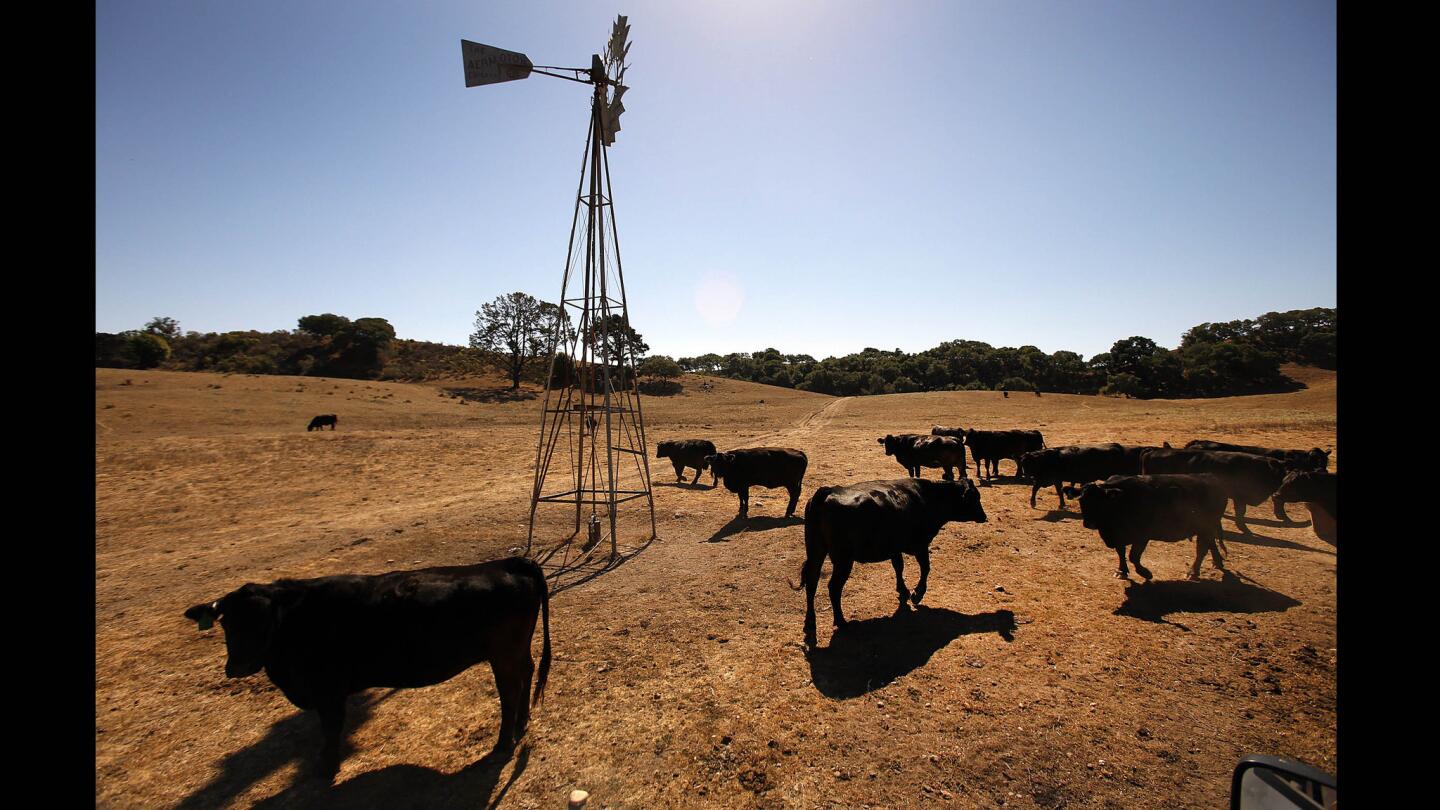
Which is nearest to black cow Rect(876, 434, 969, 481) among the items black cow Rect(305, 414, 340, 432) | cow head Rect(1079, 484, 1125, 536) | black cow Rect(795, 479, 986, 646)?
cow head Rect(1079, 484, 1125, 536)

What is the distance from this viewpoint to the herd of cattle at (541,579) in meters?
5.75

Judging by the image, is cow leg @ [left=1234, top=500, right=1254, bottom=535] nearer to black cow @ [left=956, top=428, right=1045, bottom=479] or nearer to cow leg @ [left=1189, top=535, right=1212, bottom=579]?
cow leg @ [left=1189, top=535, right=1212, bottom=579]

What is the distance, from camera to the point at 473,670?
7.85 metres

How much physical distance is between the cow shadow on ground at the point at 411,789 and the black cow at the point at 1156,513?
32.5 ft

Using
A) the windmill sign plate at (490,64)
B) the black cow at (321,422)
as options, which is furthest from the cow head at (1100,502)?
the black cow at (321,422)

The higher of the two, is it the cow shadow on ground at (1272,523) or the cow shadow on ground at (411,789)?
the cow shadow on ground at (1272,523)

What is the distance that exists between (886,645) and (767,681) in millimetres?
1925

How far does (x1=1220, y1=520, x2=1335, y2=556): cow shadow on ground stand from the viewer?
11.4m

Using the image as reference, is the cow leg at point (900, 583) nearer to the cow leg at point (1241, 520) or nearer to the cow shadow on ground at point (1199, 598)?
the cow shadow on ground at point (1199, 598)

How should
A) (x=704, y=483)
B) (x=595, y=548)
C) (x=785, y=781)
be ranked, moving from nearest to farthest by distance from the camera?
(x=785, y=781)
(x=595, y=548)
(x=704, y=483)
